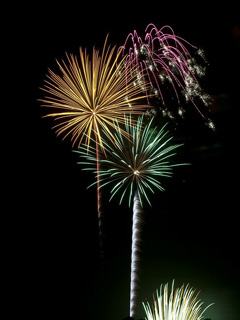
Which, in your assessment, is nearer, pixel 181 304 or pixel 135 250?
pixel 181 304

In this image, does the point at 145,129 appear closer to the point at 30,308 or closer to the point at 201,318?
the point at 201,318

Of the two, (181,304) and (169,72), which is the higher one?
(169,72)

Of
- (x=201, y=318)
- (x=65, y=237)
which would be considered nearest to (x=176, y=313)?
(x=201, y=318)

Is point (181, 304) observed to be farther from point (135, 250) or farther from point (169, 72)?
point (169, 72)

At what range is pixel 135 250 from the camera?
7.55 meters

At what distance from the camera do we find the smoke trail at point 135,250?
676cm

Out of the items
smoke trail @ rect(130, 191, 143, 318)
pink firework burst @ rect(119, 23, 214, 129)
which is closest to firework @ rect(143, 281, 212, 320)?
smoke trail @ rect(130, 191, 143, 318)

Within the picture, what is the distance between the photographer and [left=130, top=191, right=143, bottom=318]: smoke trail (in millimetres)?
6758

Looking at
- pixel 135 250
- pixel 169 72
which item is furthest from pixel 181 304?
pixel 169 72

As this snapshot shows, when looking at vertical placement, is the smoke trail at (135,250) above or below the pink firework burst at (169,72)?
below

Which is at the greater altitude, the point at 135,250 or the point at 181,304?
the point at 135,250

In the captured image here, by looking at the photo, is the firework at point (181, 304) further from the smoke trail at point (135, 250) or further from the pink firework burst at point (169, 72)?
the pink firework burst at point (169, 72)

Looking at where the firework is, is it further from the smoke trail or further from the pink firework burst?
the pink firework burst

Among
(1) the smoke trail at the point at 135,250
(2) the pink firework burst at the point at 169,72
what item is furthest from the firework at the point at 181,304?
(2) the pink firework burst at the point at 169,72
